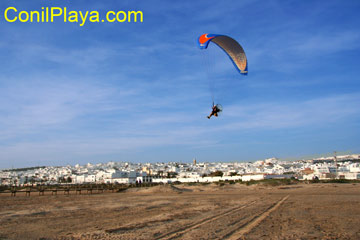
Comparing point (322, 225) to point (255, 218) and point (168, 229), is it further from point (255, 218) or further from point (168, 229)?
point (168, 229)

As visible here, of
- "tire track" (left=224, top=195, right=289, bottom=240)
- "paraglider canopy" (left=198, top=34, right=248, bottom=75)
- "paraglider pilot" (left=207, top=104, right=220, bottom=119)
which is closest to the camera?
"tire track" (left=224, top=195, right=289, bottom=240)

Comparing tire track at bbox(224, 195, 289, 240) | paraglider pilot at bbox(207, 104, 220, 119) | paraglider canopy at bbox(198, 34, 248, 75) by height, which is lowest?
tire track at bbox(224, 195, 289, 240)

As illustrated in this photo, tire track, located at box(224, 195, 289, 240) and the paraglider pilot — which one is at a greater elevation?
the paraglider pilot

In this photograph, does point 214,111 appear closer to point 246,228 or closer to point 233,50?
point 233,50

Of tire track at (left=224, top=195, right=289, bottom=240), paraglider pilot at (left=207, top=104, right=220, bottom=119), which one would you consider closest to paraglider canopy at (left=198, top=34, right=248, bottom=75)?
paraglider pilot at (left=207, top=104, right=220, bottom=119)

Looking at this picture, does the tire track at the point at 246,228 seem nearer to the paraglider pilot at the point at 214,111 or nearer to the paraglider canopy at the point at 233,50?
the paraglider pilot at the point at 214,111

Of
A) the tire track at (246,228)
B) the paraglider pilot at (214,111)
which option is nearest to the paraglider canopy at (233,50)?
the paraglider pilot at (214,111)

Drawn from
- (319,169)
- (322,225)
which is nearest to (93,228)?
(322,225)

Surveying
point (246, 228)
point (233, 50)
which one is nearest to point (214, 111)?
point (233, 50)

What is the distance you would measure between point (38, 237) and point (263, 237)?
267 inches

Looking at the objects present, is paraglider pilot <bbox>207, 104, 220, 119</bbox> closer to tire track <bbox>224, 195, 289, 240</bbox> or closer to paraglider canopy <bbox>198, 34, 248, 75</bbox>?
paraglider canopy <bbox>198, 34, 248, 75</bbox>

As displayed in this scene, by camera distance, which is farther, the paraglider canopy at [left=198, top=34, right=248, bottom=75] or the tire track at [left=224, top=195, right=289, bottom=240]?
the paraglider canopy at [left=198, top=34, right=248, bottom=75]

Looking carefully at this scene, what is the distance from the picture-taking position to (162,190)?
38.1 m

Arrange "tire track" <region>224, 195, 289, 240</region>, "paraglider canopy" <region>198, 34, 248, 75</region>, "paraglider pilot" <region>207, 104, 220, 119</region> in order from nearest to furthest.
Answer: "tire track" <region>224, 195, 289, 240</region>
"paraglider pilot" <region>207, 104, 220, 119</region>
"paraglider canopy" <region>198, 34, 248, 75</region>
